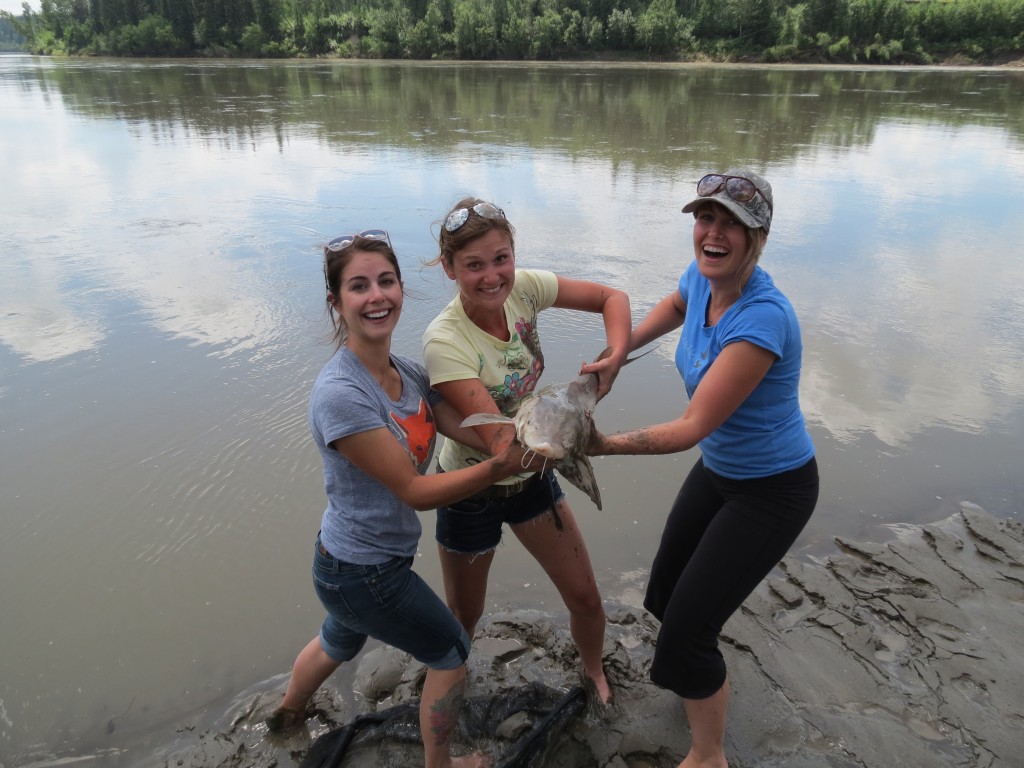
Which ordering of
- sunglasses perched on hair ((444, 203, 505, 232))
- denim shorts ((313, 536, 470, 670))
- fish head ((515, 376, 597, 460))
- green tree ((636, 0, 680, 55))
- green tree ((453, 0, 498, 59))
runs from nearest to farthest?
fish head ((515, 376, 597, 460)) → denim shorts ((313, 536, 470, 670)) → sunglasses perched on hair ((444, 203, 505, 232)) → green tree ((636, 0, 680, 55)) → green tree ((453, 0, 498, 59))

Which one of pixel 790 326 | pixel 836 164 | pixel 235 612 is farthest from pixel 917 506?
pixel 836 164

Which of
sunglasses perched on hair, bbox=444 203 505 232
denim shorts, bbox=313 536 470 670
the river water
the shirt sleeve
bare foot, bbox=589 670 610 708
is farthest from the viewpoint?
the river water

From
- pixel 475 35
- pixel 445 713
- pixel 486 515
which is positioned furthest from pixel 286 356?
pixel 475 35

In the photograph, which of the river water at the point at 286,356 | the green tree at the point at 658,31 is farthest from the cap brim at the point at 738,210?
the green tree at the point at 658,31

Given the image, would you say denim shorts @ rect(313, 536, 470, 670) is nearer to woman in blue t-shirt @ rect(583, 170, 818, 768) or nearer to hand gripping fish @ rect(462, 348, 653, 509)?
hand gripping fish @ rect(462, 348, 653, 509)

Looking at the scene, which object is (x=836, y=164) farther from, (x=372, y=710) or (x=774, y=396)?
(x=372, y=710)

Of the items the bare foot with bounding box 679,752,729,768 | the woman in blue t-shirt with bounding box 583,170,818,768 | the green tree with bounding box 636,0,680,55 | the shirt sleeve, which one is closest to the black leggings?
the woman in blue t-shirt with bounding box 583,170,818,768

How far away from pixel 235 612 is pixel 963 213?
11.5 metres

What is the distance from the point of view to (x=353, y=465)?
87.7 inches

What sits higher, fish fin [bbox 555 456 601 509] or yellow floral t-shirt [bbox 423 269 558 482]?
yellow floral t-shirt [bbox 423 269 558 482]

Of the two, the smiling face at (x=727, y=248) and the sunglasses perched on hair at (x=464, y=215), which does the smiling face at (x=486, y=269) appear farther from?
the smiling face at (x=727, y=248)

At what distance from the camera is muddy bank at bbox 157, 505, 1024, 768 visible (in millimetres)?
2729

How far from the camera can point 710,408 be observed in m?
2.20

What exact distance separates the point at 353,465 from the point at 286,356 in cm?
413
